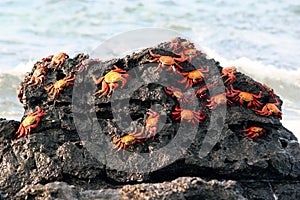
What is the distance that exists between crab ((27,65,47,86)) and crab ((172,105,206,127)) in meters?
1.56

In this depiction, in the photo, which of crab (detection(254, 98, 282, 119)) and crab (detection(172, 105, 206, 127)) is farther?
crab (detection(254, 98, 282, 119))

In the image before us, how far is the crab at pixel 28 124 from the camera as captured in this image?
589cm

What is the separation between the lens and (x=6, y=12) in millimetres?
27484

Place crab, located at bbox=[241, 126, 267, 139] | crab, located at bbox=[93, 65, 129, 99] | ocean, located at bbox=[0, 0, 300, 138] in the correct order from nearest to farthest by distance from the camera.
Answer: crab, located at bbox=[241, 126, 267, 139]
crab, located at bbox=[93, 65, 129, 99]
ocean, located at bbox=[0, 0, 300, 138]

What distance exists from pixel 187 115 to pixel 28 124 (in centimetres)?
160

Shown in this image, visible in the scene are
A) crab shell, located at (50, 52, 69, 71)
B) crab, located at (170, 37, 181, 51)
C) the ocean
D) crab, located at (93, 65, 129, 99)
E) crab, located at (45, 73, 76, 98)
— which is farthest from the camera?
the ocean

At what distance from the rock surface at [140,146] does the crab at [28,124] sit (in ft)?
0.15

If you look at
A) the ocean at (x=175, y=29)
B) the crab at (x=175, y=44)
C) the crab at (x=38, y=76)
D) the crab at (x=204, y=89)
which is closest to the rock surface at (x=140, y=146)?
the crab at (x=204, y=89)

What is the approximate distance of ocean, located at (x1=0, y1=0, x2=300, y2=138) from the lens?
61.5 ft

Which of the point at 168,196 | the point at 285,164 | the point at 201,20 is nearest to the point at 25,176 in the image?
the point at 168,196

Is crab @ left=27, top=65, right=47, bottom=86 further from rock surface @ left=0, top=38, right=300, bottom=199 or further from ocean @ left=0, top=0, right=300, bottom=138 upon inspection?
ocean @ left=0, top=0, right=300, bottom=138

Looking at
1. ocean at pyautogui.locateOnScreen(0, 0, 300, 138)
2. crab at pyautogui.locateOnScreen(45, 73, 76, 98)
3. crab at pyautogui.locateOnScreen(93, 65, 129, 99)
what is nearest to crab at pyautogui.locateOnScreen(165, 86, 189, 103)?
crab at pyautogui.locateOnScreen(93, 65, 129, 99)

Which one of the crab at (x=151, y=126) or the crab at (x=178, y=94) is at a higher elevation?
the crab at (x=178, y=94)

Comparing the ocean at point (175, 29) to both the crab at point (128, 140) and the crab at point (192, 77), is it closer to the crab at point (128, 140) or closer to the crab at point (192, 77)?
the crab at point (192, 77)
